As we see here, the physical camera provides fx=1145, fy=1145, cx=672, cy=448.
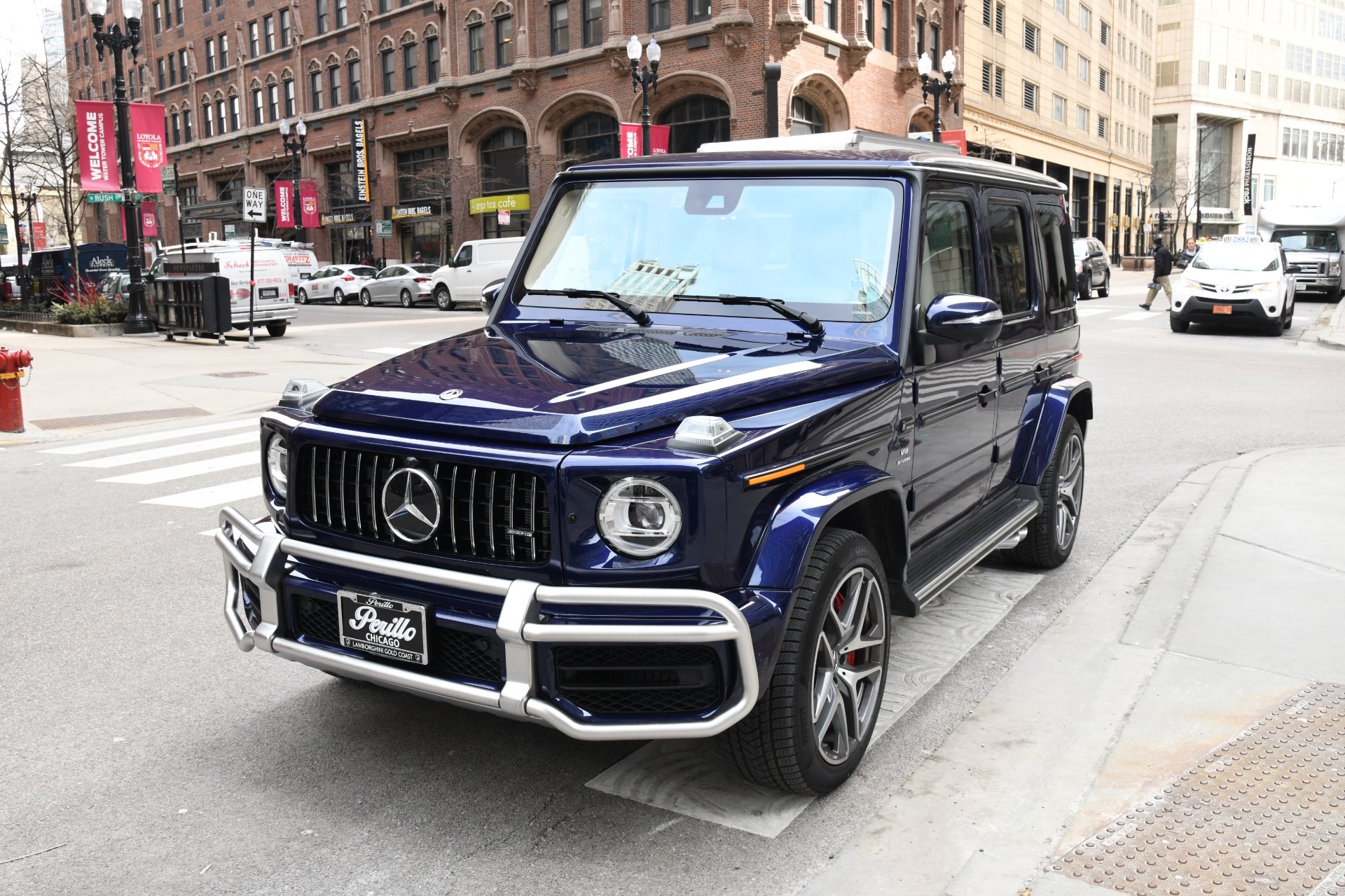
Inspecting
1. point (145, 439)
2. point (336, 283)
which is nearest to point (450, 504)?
point (145, 439)

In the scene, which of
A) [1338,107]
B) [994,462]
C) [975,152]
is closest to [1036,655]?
[994,462]

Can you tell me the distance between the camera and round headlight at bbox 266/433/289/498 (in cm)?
390

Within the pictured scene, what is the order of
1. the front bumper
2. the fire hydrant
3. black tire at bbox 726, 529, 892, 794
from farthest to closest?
the fire hydrant → black tire at bbox 726, 529, 892, 794 → the front bumper

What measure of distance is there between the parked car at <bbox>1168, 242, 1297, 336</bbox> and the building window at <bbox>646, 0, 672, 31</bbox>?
2316 centimetres

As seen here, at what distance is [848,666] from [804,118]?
39.4m

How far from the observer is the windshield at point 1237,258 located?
2217 cm

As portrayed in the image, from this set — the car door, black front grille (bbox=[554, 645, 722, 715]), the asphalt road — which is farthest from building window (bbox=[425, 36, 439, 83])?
black front grille (bbox=[554, 645, 722, 715])

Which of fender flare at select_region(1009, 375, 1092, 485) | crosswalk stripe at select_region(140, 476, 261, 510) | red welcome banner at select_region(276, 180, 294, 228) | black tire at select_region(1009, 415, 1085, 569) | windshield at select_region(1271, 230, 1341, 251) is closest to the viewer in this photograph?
fender flare at select_region(1009, 375, 1092, 485)

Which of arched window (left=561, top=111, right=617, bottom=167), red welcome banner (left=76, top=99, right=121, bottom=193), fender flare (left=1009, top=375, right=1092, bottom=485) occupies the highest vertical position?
arched window (left=561, top=111, right=617, bottom=167)

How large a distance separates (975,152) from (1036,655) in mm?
51423

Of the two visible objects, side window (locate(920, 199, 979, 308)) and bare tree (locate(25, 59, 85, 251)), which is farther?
bare tree (locate(25, 59, 85, 251))

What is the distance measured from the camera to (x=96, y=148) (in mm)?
24750

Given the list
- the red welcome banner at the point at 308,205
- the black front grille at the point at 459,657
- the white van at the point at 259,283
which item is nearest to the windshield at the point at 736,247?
the black front grille at the point at 459,657

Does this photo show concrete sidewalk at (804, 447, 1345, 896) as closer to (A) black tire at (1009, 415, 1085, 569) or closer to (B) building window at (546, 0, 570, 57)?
(A) black tire at (1009, 415, 1085, 569)
